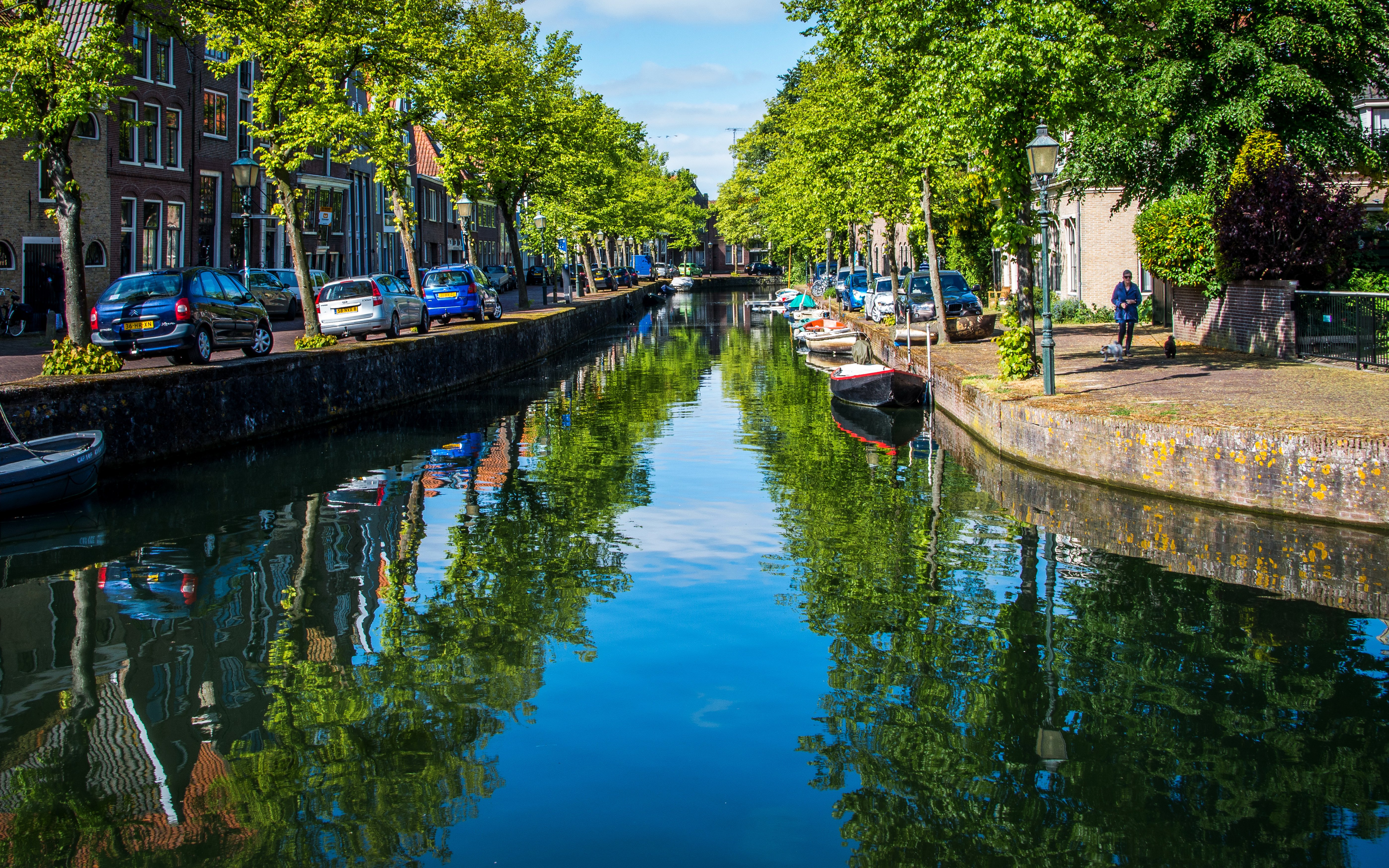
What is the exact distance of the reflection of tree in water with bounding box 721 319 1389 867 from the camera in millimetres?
6395

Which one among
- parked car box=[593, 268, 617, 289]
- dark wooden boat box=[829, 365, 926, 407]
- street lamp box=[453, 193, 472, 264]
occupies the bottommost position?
dark wooden boat box=[829, 365, 926, 407]

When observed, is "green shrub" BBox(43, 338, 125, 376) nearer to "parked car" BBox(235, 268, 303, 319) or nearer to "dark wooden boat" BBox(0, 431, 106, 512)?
"dark wooden boat" BBox(0, 431, 106, 512)

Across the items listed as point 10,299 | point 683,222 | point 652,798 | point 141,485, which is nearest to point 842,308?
point 10,299

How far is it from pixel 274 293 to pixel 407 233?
27.1 feet

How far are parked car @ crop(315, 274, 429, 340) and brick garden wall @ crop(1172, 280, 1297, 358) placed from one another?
18884mm

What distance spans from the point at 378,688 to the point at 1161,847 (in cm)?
508

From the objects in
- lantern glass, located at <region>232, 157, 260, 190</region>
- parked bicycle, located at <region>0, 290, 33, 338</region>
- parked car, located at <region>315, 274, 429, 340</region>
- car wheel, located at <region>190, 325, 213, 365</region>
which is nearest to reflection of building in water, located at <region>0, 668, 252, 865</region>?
car wheel, located at <region>190, 325, 213, 365</region>

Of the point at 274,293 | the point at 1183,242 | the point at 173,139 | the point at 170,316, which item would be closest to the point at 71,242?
the point at 170,316

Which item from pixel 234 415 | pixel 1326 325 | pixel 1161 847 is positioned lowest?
pixel 1161 847

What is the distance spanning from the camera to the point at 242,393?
20.4 meters

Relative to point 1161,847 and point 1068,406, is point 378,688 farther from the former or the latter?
point 1068,406

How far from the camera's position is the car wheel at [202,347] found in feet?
69.3

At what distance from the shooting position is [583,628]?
33.5ft

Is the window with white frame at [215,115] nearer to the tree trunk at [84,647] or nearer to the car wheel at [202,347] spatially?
the car wheel at [202,347]
